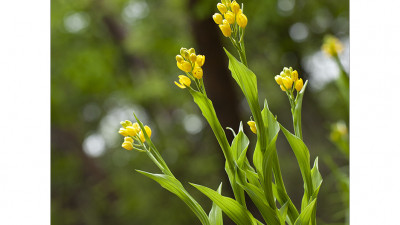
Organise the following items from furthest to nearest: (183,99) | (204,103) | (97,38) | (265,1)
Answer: (97,38), (183,99), (265,1), (204,103)

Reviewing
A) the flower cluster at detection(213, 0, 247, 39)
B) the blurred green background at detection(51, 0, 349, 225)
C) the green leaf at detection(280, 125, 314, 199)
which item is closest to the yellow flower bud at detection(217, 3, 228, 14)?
the flower cluster at detection(213, 0, 247, 39)

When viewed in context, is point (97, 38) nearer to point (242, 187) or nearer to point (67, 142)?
point (67, 142)

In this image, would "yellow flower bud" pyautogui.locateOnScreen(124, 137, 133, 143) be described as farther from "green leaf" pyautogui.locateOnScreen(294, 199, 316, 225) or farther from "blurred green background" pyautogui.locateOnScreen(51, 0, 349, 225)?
"blurred green background" pyautogui.locateOnScreen(51, 0, 349, 225)

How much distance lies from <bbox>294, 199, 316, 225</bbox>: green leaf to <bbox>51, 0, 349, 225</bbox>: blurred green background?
4.83 ft

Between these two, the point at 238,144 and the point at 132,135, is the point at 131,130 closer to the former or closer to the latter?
the point at 132,135

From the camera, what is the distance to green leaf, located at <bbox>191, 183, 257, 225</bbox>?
407 millimetres

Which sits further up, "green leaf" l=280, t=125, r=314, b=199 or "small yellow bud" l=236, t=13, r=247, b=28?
"small yellow bud" l=236, t=13, r=247, b=28

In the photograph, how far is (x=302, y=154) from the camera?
41 centimetres

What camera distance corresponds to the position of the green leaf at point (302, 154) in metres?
0.41
